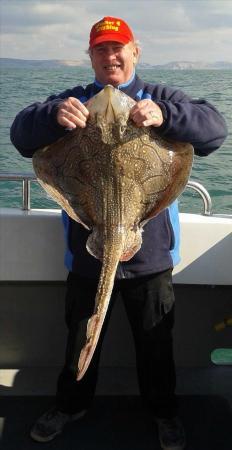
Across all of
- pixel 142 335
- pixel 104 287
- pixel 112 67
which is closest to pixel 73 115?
pixel 112 67

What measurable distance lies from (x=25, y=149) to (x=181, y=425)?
1.81m

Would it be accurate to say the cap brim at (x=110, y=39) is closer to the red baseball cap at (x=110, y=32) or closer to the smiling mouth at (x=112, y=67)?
the red baseball cap at (x=110, y=32)

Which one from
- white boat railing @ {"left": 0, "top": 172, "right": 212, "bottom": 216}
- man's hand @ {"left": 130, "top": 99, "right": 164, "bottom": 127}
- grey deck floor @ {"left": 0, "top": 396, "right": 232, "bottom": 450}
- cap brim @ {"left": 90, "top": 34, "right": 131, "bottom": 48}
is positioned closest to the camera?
man's hand @ {"left": 130, "top": 99, "right": 164, "bottom": 127}

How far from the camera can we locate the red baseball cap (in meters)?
2.56

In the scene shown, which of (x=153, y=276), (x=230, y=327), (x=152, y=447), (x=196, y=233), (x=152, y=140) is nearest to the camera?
(x=152, y=140)

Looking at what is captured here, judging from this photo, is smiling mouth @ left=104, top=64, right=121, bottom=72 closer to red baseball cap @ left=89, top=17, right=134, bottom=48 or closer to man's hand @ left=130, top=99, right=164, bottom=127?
red baseball cap @ left=89, top=17, right=134, bottom=48

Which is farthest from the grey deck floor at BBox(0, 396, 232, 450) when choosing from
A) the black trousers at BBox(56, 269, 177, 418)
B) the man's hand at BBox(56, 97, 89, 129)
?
the man's hand at BBox(56, 97, 89, 129)

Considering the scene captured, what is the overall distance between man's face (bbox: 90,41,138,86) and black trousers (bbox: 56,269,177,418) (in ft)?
3.41

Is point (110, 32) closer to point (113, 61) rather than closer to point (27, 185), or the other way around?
point (113, 61)

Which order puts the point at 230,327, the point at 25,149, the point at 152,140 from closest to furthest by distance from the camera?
the point at 152,140 → the point at 25,149 → the point at 230,327

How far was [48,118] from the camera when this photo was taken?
7.80 ft

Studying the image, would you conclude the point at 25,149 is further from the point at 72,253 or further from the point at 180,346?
the point at 180,346

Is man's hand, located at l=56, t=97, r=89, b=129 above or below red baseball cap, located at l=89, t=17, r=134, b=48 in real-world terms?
below

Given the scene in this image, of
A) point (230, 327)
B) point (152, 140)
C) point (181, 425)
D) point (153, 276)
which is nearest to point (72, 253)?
point (153, 276)
